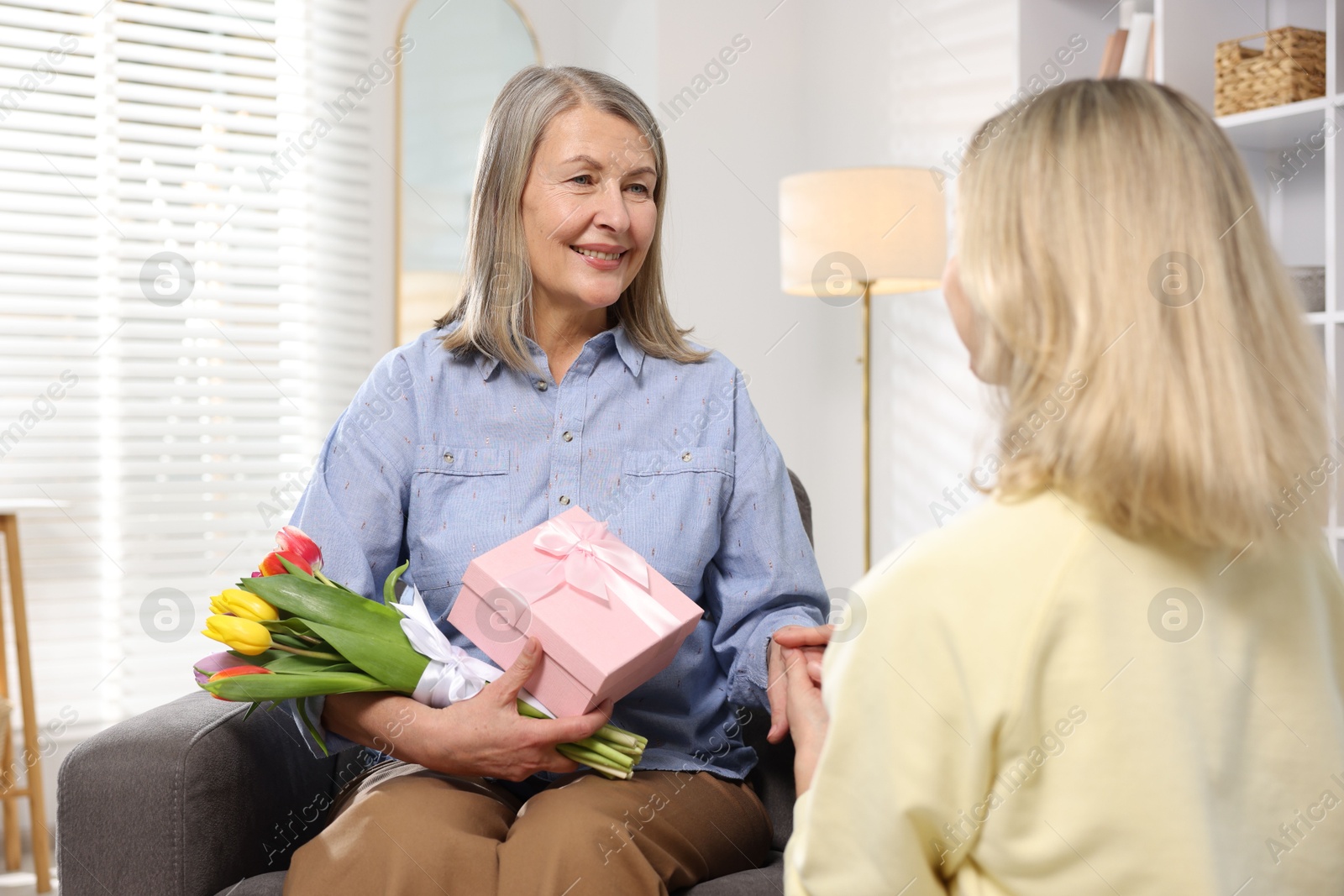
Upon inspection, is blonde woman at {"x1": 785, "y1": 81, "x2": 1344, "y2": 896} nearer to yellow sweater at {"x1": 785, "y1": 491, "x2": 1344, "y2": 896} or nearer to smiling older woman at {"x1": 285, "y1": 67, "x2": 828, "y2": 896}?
yellow sweater at {"x1": 785, "y1": 491, "x2": 1344, "y2": 896}

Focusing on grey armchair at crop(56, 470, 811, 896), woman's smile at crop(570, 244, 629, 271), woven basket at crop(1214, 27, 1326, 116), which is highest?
woven basket at crop(1214, 27, 1326, 116)

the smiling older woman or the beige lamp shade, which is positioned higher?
the beige lamp shade

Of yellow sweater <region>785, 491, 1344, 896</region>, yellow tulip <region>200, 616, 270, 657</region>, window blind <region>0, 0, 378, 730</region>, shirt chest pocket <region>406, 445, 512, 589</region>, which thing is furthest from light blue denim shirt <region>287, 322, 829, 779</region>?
window blind <region>0, 0, 378, 730</region>

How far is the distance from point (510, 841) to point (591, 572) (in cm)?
28

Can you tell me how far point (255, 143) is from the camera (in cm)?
288

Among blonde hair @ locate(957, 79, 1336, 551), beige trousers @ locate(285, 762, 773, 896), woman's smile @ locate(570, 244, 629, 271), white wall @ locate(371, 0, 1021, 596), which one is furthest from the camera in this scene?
white wall @ locate(371, 0, 1021, 596)

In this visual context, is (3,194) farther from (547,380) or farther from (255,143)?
(547,380)

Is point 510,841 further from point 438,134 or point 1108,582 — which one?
point 438,134

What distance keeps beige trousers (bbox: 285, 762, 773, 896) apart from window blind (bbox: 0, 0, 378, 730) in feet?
5.76

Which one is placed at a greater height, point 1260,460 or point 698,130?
point 698,130

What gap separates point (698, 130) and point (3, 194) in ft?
6.19

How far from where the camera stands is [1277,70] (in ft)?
6.61

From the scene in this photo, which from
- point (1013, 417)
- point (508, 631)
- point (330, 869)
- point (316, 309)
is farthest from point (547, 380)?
point (316, 309)

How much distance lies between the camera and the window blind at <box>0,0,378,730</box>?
104 inches
